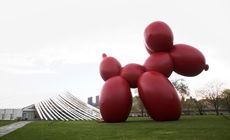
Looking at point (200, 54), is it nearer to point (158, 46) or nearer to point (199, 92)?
point (158, 46)

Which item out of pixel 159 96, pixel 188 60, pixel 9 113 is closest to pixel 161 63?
pixel 188 60

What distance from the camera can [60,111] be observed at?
50594mm

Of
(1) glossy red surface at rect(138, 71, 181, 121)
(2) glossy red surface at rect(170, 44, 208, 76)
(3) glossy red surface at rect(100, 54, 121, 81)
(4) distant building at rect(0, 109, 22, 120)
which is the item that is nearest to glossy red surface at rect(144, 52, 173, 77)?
(2) glossy red surface at rect(170, 44, 208, 76)

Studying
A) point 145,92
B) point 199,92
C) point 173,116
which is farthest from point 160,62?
point 199,92

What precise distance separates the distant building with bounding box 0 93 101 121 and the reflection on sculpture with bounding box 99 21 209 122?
24523 mm

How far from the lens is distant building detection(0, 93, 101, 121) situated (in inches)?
1814

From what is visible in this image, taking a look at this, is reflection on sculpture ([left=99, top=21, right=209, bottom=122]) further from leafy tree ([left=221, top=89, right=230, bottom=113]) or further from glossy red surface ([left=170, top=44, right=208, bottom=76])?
leafy tree ([left=221, top=89, right=230, bottom=113])

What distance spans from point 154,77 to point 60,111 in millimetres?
37225

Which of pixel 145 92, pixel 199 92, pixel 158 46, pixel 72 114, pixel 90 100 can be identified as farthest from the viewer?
pixel 90 100

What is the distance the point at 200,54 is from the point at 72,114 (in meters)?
34.1

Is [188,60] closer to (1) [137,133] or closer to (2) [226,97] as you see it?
(1) [137,133]

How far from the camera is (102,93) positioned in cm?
1827

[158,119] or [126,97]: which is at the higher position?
[126,97]

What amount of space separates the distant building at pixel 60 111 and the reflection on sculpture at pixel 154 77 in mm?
24523
